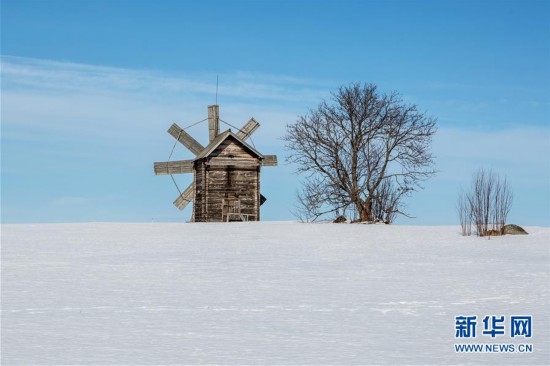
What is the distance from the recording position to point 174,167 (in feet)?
113

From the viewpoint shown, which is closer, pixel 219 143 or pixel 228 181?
pixel 219 143

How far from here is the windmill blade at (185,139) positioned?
34.2m

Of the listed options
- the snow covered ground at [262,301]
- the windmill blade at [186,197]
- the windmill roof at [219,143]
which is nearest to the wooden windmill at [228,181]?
the windmill roof at [219,143]

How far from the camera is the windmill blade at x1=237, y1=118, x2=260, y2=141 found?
3443cm

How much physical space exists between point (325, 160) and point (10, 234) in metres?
13.2

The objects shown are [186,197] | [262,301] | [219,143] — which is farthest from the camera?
[186,197]

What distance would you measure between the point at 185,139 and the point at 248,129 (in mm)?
3041

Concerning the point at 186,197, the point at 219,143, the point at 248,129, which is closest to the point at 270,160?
the point at 248,129

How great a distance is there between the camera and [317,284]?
12008 mm

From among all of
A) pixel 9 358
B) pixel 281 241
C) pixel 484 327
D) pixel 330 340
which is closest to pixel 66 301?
pixel 9 358

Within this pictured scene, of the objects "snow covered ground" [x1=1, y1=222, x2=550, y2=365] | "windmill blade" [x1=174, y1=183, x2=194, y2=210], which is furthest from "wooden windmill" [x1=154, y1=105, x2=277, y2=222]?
"snow covered ground" [x1=1, y1=222, x2=550, y2=365]

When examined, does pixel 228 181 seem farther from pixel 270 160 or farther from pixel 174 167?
pixel 174 167

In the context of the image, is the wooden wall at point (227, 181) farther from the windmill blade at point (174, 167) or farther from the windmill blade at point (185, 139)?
the windmill blade at point (185, 139)

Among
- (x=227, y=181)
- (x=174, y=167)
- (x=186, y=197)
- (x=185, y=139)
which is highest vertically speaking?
(x=185, y=139)
